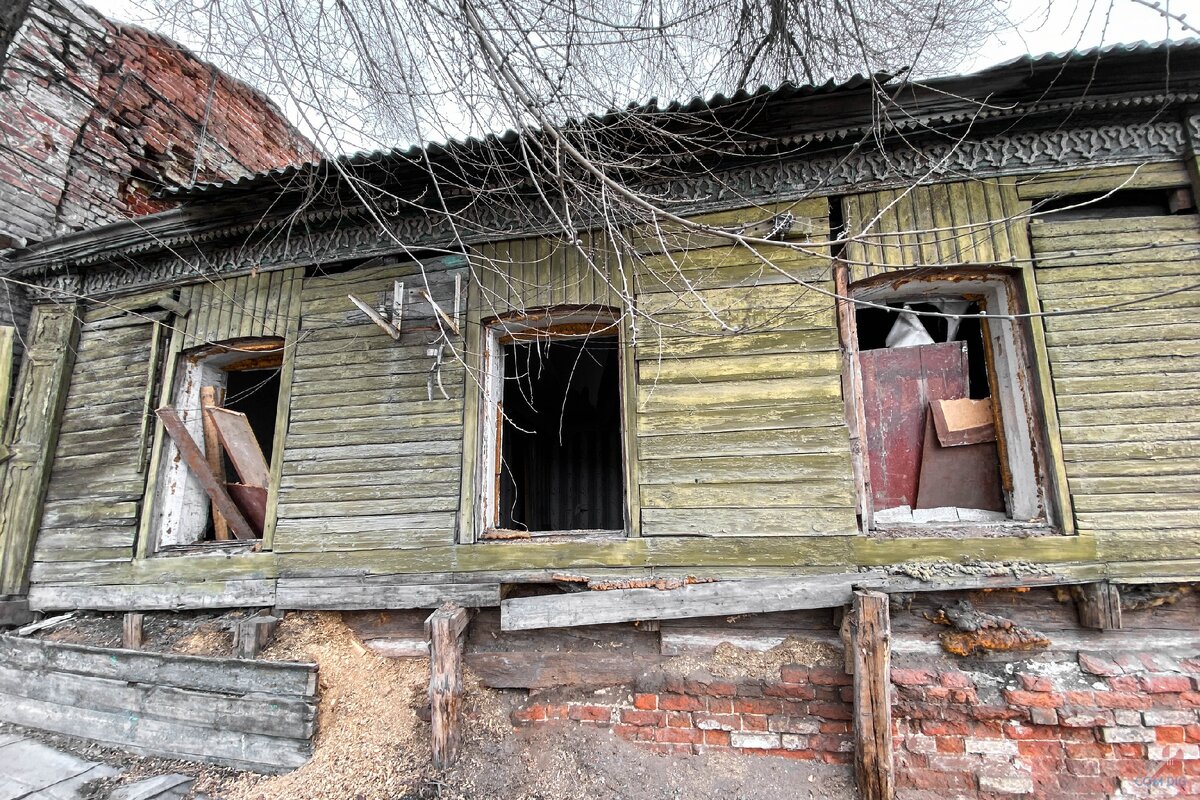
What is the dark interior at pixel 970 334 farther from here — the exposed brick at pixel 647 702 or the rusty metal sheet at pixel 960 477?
the exposed brick at pixel 647 702

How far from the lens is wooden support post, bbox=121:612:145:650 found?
4.46 meters

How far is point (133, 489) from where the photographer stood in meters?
4.81

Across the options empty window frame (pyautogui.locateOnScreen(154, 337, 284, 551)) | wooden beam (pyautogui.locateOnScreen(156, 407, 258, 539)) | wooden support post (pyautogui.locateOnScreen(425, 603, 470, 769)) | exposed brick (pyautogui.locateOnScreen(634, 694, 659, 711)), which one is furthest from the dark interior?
wooden beam (pyautogui.locateOnScreen(156, 407, 258, 539))

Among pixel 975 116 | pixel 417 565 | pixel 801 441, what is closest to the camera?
pixel 975 116

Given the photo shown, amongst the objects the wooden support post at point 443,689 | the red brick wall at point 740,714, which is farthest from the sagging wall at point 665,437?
the red brick wall at point 740,714

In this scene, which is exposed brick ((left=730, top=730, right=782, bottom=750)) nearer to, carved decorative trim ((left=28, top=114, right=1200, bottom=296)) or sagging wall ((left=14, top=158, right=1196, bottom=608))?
sagging wall ((left=14, top=158, right=1196, bottom=608))

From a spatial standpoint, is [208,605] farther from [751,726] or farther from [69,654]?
[751,726]

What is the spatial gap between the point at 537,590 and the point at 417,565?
0.92m

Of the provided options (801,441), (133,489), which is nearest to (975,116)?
(801,441)

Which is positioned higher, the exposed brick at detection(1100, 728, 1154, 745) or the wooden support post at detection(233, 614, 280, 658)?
the wooden support post at detection(233, 614, 280, 658)

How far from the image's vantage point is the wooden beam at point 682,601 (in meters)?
3.42

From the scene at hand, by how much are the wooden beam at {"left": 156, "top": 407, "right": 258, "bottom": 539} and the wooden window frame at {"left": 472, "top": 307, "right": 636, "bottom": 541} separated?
222 centimetres

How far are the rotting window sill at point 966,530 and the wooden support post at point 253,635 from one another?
4.33 meters

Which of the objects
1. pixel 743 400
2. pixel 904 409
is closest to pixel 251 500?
pixel 743 400
